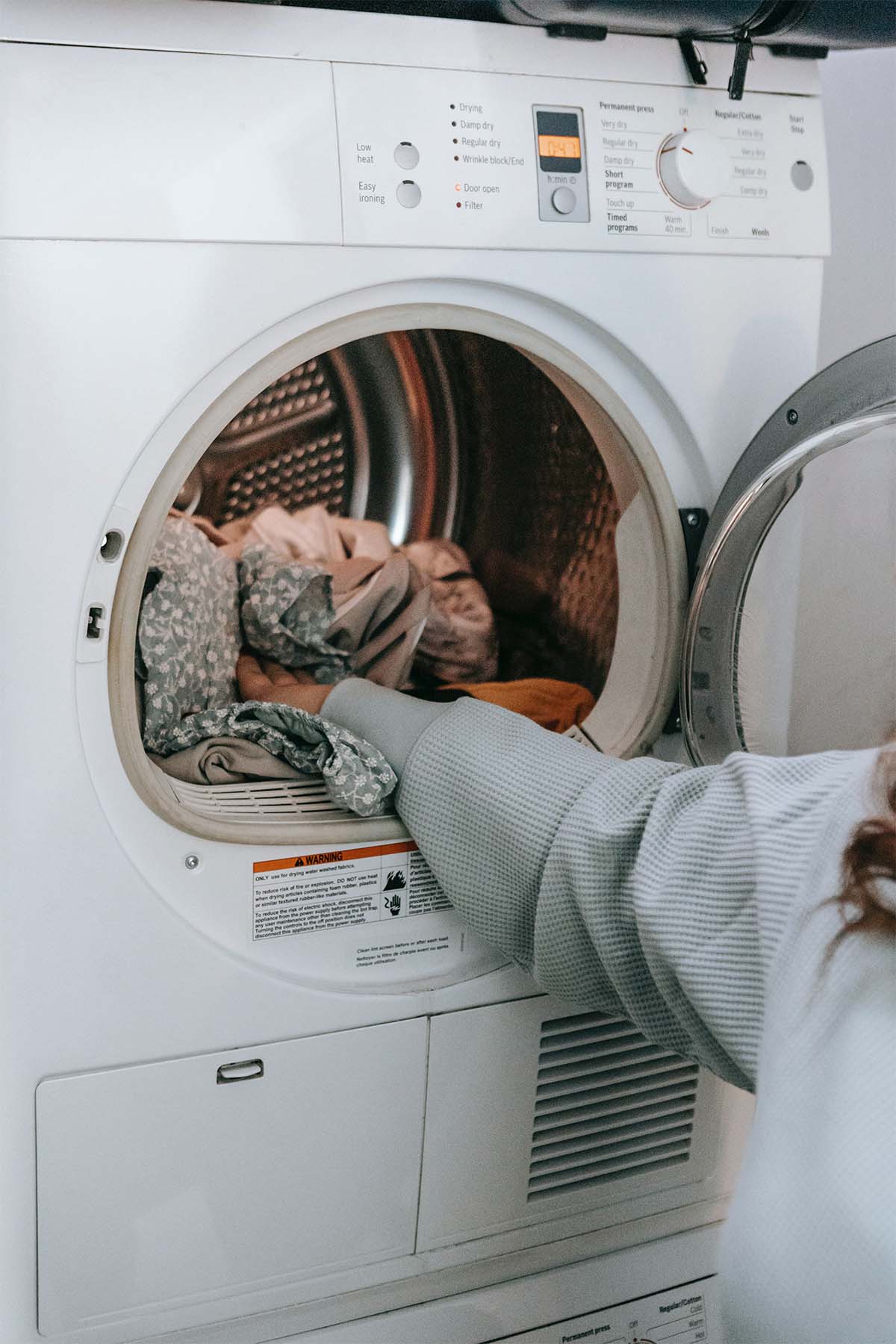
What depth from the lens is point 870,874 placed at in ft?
2.00

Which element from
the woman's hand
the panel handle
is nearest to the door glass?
the woman's hand

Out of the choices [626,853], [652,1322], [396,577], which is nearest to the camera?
[626,853]

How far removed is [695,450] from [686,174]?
23 centimetres

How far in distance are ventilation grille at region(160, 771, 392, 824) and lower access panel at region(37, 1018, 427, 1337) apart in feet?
0.61

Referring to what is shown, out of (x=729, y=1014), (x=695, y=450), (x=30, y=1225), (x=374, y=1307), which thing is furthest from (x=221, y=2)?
(x=374, y=1307)

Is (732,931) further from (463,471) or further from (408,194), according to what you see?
(463,471)

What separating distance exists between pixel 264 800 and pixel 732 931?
429mm

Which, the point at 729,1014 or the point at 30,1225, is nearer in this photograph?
the point at 729,1014

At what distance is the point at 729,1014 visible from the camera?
74 centimetres

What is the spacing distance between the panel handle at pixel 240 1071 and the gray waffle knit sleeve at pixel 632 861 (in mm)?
211

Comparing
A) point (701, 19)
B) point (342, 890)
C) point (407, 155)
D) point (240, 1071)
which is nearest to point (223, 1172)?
point (240, 1071)

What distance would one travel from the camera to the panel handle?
949mm

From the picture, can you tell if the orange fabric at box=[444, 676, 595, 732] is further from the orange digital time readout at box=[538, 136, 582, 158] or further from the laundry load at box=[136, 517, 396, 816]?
the orange digital time readout at box=[538, 136, 582, 158]

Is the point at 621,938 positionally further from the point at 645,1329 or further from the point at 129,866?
the point at 645,1329
